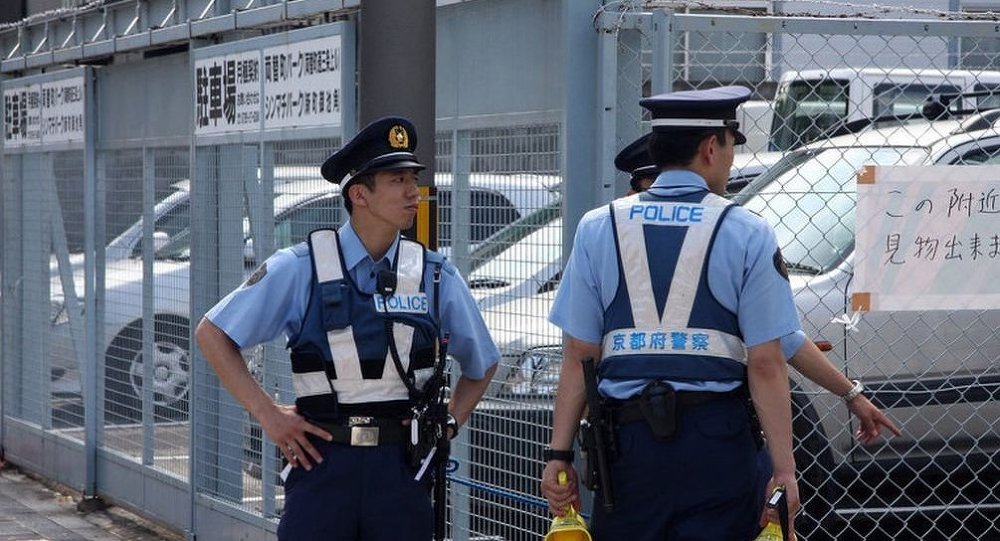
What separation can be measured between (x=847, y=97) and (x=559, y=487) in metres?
4.39

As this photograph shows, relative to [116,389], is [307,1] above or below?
above

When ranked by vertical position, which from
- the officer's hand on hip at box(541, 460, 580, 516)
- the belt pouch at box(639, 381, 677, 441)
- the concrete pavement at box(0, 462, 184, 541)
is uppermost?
the belt pouch at box(639, 381, 677, 441)

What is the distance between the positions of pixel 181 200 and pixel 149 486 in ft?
5.42

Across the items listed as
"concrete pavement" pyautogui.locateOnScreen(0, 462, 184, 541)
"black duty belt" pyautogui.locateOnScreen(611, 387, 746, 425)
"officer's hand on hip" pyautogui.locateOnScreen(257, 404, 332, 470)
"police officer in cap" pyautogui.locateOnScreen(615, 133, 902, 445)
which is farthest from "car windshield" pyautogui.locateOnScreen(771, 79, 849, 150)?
"concrete pavement" pyautogui.locateOnScreen(0, 462, 184, 541)

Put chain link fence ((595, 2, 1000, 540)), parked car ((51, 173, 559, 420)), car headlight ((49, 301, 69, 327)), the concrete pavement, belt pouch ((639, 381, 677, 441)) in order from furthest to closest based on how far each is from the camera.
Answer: car headlight ((49, 301, 69, 327)), the concrete pavement, parked car ((51, 173, 559, 420)), chain link fence ((595, 2, 1000, 540)), belt pouch ((639, 381, 677, 441))

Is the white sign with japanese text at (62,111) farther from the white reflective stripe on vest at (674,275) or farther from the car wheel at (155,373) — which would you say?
the white reflective stripe on vest at (674,275)

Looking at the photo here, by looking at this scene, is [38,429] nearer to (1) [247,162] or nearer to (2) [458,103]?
(1) [247,162]

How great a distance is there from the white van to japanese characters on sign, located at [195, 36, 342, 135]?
6.08 feet

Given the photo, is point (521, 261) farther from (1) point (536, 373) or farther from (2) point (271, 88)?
(2) point (271, 88)

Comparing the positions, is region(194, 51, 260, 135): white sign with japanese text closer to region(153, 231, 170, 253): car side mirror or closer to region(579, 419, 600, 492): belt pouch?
region(153, 231, 170, 253): car side mirror

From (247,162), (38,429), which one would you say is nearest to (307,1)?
(247,162)

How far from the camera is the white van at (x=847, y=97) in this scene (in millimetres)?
7395

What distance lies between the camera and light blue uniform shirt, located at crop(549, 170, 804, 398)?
4.12 metres

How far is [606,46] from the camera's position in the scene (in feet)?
17.2
